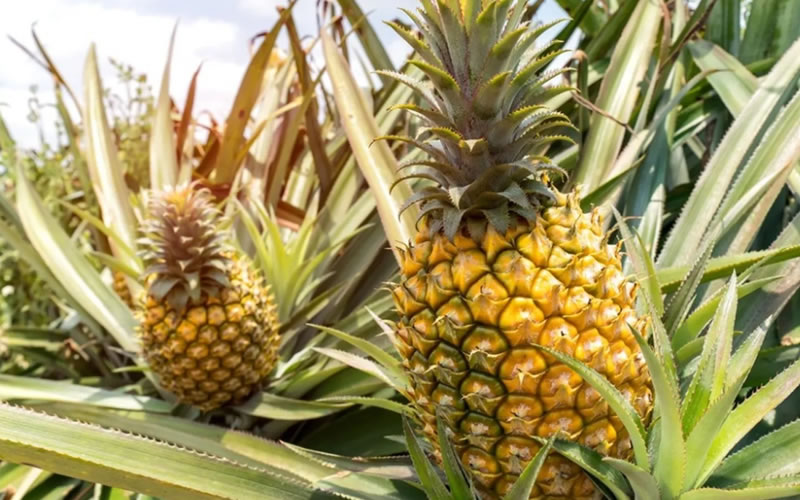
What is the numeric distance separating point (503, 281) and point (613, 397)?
0.17 meters

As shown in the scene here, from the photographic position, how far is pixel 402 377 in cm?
90

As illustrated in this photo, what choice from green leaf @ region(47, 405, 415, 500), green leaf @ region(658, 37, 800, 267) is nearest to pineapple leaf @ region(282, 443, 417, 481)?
green leaf @ region(47, 405, 415, 500)

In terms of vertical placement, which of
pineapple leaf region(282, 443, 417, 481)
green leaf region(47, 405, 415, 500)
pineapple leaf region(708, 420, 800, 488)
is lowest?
green leaf region(47, 405, 415, 500)

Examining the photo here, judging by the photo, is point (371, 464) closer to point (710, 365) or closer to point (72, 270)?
point (710, 365)

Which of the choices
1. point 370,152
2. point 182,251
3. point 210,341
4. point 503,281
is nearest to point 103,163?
point 182,251

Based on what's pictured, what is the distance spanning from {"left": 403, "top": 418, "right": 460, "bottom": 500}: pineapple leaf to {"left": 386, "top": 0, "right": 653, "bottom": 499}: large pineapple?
0.16ft

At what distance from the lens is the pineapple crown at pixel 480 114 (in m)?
0.70

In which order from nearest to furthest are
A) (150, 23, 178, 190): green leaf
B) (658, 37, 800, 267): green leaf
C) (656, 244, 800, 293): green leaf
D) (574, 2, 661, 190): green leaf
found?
(656, 244, 800, 293): green leaf, (658, 37, 800, 267): green leaf, (574, 2, 661, 190): green leaf, (150, 23, 178, 190): green leaf

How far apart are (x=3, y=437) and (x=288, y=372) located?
2.73 feet

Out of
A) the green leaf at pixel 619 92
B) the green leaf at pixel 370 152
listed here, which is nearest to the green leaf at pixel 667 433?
the green leaf at pixel 370 152

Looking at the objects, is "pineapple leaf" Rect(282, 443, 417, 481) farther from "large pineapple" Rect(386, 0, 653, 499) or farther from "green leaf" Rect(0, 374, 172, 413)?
"green leaf" Rect(0, 374, 172, 413)

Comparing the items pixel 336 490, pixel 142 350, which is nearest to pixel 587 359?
pixel 336 490

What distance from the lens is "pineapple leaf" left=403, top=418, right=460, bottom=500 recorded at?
2.38ft

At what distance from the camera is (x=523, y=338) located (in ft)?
2.27
